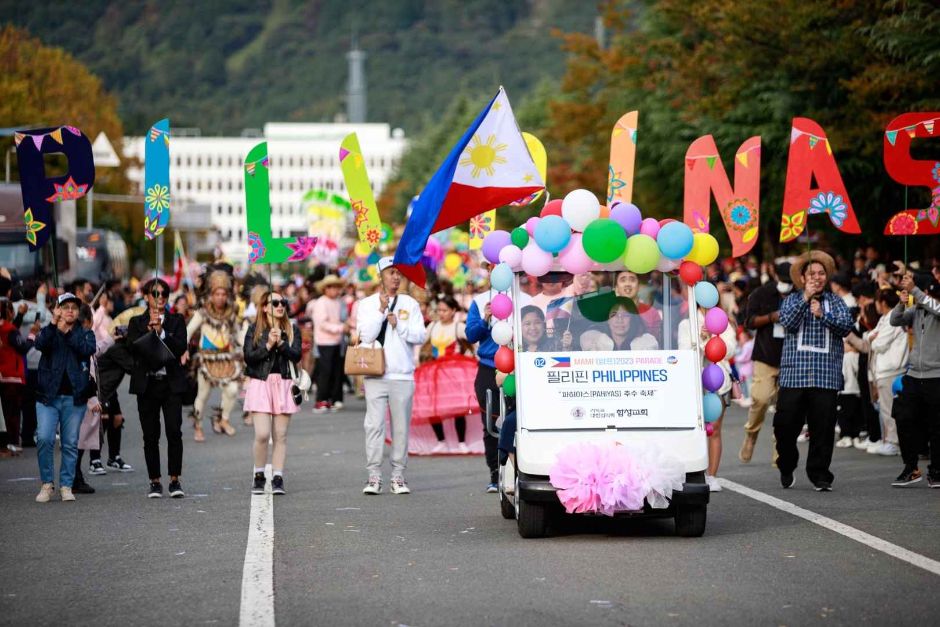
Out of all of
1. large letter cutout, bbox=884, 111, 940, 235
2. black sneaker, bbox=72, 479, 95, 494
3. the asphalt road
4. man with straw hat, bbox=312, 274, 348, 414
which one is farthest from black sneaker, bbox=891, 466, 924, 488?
man with straw hat, bbox=312, 274, 348, 414

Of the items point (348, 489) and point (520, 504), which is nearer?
point (520, 504)

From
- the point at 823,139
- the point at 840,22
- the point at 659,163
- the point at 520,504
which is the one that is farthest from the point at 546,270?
the point at 659,163

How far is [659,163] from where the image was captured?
37906 millimetres

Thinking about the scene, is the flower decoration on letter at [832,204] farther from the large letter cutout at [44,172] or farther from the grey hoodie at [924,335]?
the large letter cutout at [44,172]

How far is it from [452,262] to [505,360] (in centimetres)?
2997

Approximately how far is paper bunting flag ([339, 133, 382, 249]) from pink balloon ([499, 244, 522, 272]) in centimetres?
504

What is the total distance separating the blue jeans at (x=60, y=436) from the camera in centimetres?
1337

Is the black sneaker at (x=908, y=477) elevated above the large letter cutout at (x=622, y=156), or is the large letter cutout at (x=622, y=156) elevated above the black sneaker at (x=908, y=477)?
the large letter cutout at (x=622, y=156)

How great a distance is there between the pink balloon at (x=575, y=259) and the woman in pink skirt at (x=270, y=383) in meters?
3.59

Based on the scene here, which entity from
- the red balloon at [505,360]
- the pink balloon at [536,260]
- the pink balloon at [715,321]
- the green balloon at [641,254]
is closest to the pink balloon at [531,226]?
the pink balloon at [536,260]

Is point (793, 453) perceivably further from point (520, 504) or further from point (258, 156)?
point (258, 156)

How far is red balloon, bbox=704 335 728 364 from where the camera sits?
36.8 ft

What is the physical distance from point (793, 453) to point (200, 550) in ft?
17.6

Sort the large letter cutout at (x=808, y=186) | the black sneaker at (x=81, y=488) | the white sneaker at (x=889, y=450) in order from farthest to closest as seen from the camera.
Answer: the white sneaker at (x=889, y=450) → the large letter cutout at (x=808, y=186) → the black sneaker at (x=81, y=488)
